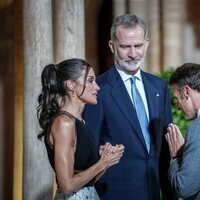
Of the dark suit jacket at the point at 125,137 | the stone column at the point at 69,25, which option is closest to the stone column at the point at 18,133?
the stone column at the point at 69,25

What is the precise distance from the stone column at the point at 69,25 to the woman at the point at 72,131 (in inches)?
91.6

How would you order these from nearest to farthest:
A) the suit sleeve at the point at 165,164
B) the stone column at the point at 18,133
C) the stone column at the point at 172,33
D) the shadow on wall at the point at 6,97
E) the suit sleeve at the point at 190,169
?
the suit sleeve at the point at 190,169
the suit sleeve at the point at 165,164
the stone column at the point at 18,133
the shadow on wall at the point at 6,97
the stone column at the point at 172,33

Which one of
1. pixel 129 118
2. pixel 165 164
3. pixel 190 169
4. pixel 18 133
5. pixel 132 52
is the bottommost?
pixel 18 133

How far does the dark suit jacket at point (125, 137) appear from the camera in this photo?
369 centimetres

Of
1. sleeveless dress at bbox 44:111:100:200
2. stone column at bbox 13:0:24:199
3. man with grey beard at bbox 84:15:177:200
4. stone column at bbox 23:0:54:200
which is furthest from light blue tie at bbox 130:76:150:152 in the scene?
stone column at bbox 13:0:24:199

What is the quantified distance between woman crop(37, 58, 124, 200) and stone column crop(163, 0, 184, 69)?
427 cm

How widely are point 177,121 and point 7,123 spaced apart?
Answer: 1862mm

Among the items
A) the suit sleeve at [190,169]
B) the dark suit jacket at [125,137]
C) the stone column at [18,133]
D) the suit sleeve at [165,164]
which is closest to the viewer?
the suit sleeve at [190,169]

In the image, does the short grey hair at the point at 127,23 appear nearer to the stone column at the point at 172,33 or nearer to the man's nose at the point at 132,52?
the man's nose at the point at 132,52

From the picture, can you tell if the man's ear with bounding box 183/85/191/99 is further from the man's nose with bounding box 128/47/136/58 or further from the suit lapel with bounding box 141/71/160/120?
the suit lapel with bounding box 141/71/160/120

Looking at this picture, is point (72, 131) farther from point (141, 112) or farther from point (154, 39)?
point (154, 39)

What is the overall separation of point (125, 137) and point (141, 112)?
0.58ft

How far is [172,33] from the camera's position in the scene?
7566mm

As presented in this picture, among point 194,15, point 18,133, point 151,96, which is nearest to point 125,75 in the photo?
point 151,96
